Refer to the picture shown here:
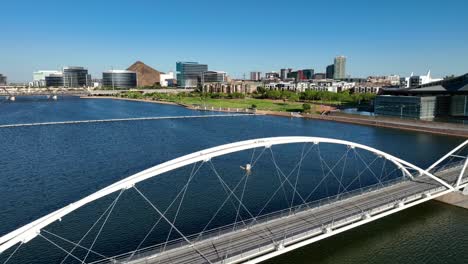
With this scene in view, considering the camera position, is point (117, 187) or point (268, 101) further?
point (268, 101)

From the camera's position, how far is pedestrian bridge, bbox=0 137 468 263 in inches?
592

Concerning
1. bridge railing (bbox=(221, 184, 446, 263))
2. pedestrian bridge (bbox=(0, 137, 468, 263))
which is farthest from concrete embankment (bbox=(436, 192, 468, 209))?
bridge railing (bbox=(221, 184, 446, 263))

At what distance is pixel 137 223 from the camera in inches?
893

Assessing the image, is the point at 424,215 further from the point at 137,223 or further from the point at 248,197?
the point at 137,223

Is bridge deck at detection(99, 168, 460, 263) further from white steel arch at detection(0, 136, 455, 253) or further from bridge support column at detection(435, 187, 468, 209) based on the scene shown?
white steel arch at detection(0, 136, 455, 253)

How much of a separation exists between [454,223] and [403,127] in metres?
48.1

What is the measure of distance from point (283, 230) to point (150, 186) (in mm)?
16220

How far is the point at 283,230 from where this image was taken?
17.3 meters

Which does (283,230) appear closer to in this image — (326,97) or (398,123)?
(398,123)

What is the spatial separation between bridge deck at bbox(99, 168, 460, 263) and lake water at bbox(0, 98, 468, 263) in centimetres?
196

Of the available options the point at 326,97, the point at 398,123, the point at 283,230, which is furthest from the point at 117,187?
the point at 326,97

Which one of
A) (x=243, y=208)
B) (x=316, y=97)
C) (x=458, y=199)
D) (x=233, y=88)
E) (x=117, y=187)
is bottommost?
(x=243, y=208)

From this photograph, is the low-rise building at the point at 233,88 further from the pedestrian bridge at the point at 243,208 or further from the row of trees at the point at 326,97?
the pedestrian bridge at the point at 243,208

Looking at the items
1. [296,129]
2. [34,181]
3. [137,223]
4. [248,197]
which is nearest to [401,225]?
[248,197]
